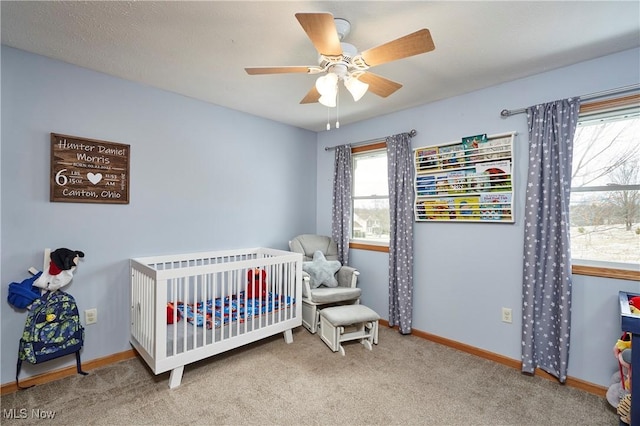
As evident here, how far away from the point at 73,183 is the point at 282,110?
1980mm

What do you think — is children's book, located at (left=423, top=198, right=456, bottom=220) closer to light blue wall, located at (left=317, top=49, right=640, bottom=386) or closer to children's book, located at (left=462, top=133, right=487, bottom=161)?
light blue wall, located at (left=317, top=49, right=640, bottom=386)

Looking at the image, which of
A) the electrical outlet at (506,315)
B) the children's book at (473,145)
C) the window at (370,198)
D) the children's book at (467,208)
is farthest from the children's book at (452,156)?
the electrical outlet at (506,315)

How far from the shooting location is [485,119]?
267 cm

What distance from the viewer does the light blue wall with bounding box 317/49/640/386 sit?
212cm

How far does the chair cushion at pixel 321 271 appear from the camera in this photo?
3.28 metres

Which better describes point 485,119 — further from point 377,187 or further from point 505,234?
point 377,187

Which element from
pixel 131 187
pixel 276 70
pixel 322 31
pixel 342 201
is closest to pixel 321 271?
pixel 342 201

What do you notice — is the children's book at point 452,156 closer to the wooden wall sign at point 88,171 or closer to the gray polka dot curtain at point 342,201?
the gray polka dot curtain at point 342,201

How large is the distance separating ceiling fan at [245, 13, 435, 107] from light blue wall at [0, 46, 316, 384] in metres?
1.49

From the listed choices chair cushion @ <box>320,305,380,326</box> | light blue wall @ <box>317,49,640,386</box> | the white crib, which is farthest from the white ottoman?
light blue wall @ <box>317,49,640,386</box>

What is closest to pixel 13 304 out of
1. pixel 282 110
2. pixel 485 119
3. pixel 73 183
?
pixel 73 183

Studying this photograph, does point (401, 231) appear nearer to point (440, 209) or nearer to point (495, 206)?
point (440, 209)

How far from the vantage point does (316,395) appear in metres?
2.08

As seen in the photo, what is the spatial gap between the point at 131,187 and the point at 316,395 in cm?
224
